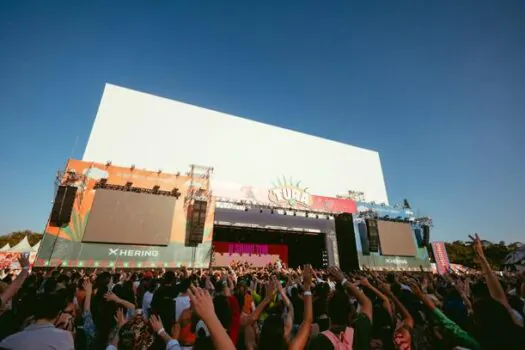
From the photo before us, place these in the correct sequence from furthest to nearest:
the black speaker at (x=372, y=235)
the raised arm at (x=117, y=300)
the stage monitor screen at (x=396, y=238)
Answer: the stage monitor screen at (x=396, y=238) → the black speaker at (x=372, y=235) → the raised arm at (x=117, y=300)

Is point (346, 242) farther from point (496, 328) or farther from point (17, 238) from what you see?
point (17, 238)

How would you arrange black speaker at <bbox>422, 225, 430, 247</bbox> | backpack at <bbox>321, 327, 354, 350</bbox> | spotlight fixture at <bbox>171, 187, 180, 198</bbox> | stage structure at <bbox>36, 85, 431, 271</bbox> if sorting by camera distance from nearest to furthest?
1. backpack at <bbox>321, 327, 354, 350</bbox>
2. stage structure at <bbox>36, 85, 431, 271</bbox>
3. spotlight fixture at <bbox>171, 187, 180, 198</bbox>
4. black speaker at <bbox>422, 225, 430, 247</bbox>

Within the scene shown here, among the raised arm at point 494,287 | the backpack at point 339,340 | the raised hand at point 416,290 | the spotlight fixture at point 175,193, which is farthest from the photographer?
the spotlight fixture at point 175,193

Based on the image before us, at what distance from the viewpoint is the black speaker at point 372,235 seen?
1923cm

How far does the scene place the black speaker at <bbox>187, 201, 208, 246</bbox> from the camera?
1459 centimetres

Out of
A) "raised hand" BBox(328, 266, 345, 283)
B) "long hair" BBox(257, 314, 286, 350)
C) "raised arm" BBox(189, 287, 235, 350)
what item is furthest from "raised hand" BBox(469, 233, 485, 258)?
"raised arm" BBox(189, 287, 235, 350)

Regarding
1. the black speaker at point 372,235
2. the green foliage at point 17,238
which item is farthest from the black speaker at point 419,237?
the green foliage at point 17,238

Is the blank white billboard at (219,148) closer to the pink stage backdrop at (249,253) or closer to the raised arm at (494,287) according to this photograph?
the pink stage backdrop at (249,253)

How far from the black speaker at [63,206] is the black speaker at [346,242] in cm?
1819

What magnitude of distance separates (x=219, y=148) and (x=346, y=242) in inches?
518

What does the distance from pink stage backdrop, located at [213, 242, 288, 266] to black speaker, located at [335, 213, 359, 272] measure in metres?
5.56

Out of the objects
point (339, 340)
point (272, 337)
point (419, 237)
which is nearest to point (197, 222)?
point (339, 340)

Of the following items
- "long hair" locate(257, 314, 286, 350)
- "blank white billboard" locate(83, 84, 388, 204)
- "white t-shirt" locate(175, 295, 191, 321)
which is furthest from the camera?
"blank white billboard" locate(83, 84, 388, 204)

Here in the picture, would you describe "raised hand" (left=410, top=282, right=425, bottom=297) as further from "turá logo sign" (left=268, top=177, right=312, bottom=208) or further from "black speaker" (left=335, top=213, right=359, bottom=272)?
"black speaker" (left=335, top=213, right=359, bottom=272)
